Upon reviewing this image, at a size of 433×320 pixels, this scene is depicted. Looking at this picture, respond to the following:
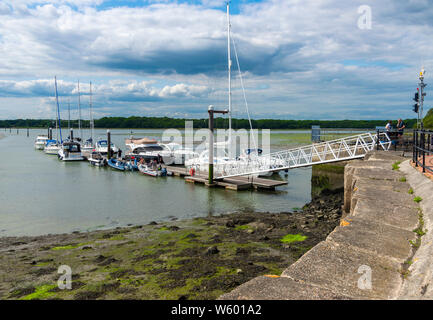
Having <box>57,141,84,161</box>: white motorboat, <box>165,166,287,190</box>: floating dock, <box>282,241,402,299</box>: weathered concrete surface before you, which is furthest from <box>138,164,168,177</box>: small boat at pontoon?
<box>282,241,402,299</box>: weathered concrete surface

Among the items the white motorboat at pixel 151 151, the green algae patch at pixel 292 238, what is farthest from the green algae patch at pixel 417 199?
the white motorboat at pixel 151 151

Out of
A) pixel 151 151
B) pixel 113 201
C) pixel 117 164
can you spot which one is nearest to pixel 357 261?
pixel 113 201

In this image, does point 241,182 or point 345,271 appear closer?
point 345,271

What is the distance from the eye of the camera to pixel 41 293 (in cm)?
879

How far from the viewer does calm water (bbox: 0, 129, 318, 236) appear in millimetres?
18969

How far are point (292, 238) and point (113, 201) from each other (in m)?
16.5

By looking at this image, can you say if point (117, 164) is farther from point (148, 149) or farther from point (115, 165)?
point (148, 149)

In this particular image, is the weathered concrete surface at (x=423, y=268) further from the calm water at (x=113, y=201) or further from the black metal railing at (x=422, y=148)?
the calm water at (x=113, y=201)

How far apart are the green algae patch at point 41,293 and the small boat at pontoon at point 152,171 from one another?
94.1 feet

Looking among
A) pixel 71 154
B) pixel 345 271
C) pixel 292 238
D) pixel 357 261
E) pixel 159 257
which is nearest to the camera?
pixel 345 271

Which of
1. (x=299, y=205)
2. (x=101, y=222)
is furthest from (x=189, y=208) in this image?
(x=299, y=205)

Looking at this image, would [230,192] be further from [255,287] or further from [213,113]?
[255,287]

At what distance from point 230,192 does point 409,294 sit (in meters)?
24.9

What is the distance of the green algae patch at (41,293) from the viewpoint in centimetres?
855
